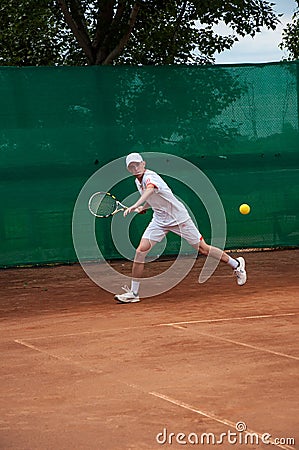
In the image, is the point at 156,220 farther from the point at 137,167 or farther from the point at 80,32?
the point at 80,32

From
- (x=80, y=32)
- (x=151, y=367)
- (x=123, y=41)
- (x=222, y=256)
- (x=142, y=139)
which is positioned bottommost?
(x=151, y=367)

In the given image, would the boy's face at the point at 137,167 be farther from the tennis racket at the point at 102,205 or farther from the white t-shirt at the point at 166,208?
the tennis racket at the point at 102,205

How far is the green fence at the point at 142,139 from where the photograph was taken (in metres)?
12.1

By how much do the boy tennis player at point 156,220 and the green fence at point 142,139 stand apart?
2545mm

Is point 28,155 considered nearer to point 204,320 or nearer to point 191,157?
point 191,157

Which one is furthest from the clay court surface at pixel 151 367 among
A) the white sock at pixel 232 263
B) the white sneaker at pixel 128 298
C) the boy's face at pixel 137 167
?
the boy's face at pixel 137 167

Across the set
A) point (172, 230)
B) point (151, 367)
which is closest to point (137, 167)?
point (172, 230)

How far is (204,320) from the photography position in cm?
825

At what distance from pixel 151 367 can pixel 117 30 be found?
9218 millimetres

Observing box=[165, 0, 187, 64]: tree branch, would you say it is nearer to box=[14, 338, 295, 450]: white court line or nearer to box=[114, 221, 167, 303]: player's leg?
box=[114, 221, 167, 303]: player's leg

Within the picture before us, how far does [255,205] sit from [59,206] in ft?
8.11

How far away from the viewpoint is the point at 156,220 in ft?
32.0

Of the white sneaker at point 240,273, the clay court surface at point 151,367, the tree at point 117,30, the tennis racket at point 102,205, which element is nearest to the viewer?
the clay court surface at point 151,367

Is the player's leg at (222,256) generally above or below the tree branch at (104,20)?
below
